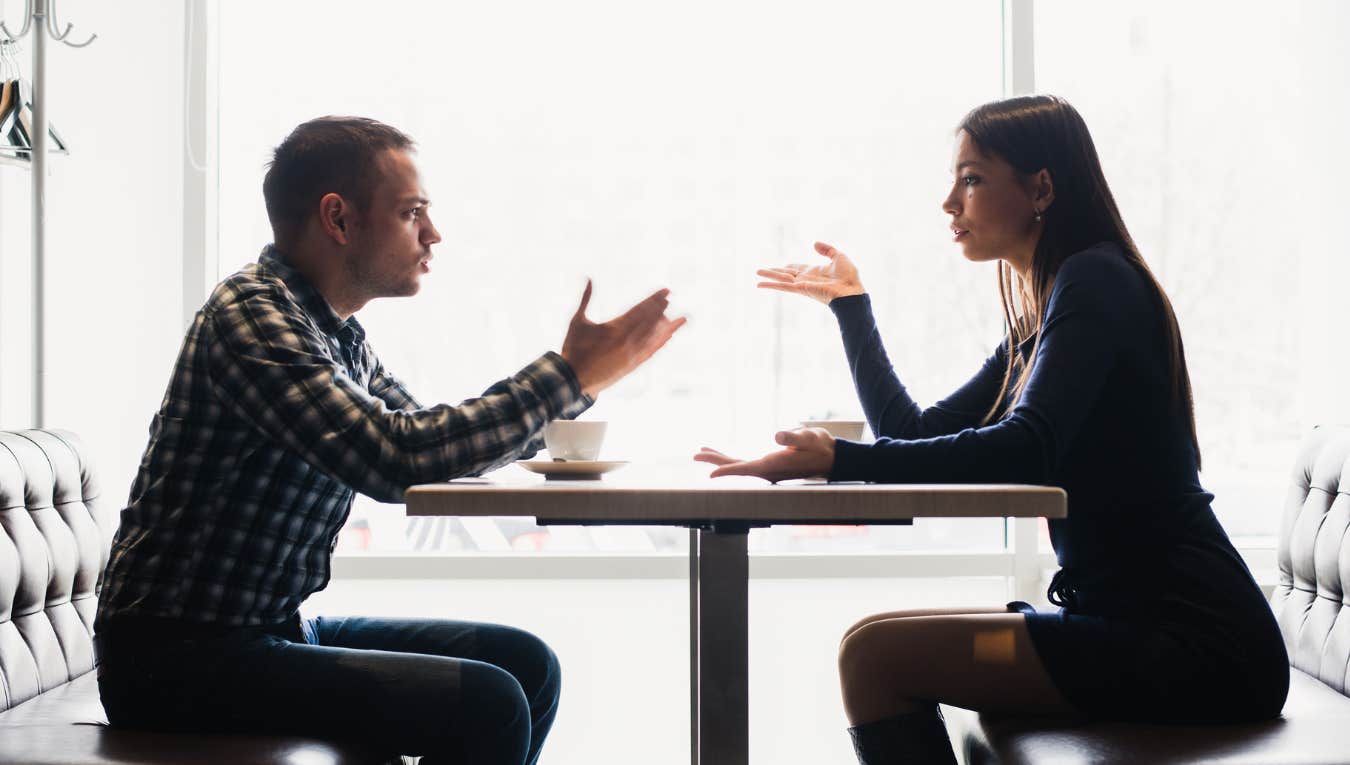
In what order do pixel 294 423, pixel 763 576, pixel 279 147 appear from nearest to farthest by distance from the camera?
1. pixel 294 423
2. pixel 279 147
3. pixel 763 576

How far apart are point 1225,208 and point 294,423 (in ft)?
7.58

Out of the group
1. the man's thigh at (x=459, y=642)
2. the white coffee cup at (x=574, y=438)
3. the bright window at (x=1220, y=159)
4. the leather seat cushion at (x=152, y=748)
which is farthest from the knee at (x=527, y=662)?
the bright window at (x=1220, y=159)

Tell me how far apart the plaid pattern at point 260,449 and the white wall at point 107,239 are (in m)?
1.11

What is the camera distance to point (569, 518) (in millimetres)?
1098

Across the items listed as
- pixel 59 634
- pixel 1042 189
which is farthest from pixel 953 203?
pixel 59 634

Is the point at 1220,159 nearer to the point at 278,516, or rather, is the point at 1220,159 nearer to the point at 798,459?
the point at 798,459

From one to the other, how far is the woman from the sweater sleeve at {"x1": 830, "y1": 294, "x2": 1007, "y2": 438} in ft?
1.33

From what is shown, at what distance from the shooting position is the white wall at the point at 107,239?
7.38 ft

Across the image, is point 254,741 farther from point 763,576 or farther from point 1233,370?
point 1233,370

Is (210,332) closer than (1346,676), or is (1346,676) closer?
(210,332)

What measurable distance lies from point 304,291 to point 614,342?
0.43 m

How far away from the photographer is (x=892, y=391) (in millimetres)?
1790

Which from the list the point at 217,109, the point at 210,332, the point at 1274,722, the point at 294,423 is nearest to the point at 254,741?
the point at 294,423

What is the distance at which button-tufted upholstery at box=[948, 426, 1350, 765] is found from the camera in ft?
3.91
